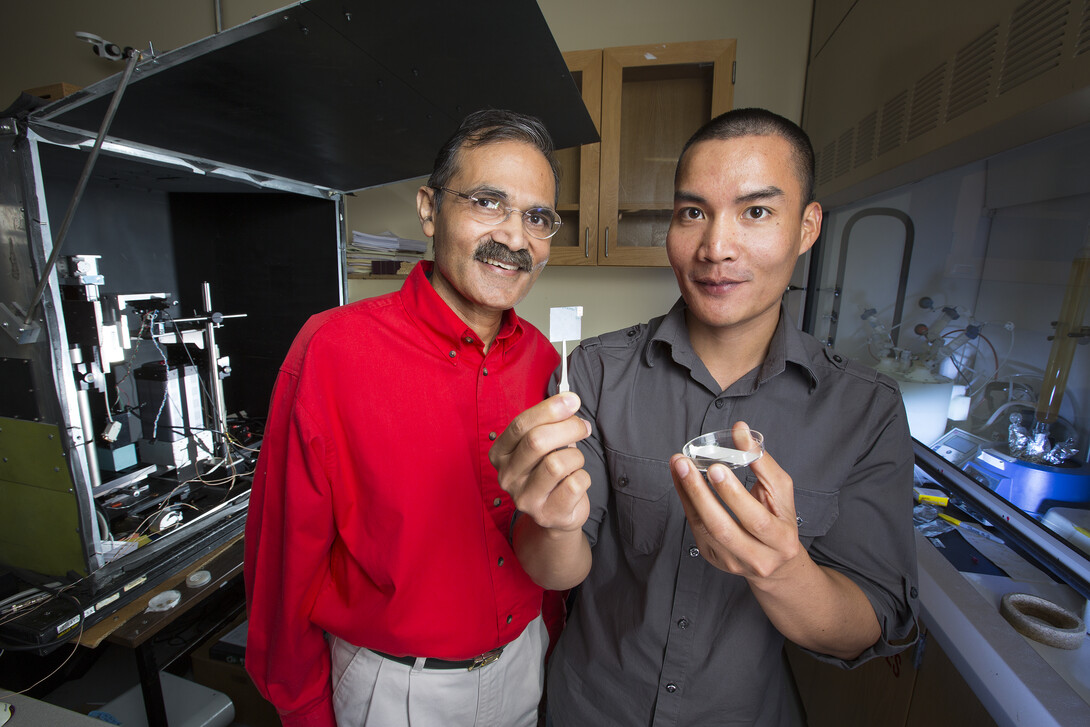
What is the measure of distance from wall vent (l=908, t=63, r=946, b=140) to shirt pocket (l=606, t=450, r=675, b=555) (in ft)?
3.73

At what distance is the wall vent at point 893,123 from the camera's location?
1342 mm

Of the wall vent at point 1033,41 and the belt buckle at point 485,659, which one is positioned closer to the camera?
the wall vent at point 1033,41

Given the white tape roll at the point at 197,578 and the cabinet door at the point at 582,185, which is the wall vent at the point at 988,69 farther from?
the white tape roll at the point at 197,578

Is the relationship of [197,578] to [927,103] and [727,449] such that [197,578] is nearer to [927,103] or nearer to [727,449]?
[727,449]

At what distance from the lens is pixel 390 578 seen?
91 cm

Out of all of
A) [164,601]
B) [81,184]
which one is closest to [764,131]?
[81,184]

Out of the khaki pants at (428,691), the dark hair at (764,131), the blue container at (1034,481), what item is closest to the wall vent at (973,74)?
the dark hair at (764,131)

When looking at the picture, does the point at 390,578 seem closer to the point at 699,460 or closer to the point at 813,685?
the point at 699,460

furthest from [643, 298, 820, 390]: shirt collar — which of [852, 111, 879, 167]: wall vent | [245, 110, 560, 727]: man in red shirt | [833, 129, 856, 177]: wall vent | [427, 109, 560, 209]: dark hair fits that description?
[833, 129, 856, 177]: wall vent

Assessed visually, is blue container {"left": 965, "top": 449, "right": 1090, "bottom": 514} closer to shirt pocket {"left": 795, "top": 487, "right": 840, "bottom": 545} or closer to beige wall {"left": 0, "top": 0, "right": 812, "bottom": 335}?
shirt pocket {"left": 795, "top": 487, "right": 840, "bottom": 545}

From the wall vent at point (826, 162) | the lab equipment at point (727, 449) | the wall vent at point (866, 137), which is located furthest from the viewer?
the wall vent at point (826, 162)

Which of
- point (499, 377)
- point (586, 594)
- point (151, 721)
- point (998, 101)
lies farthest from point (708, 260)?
point (151, 721)

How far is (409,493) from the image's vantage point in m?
0.94

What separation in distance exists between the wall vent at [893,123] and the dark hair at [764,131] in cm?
78
